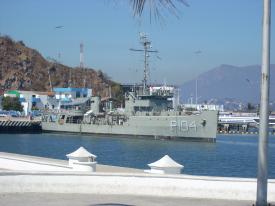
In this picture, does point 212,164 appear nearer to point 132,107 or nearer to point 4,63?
point 132,107

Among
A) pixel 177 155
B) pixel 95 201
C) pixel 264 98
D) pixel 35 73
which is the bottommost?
pixel 177 155

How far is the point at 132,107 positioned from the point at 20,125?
2089 centimetres

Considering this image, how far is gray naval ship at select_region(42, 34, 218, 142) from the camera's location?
7144cm

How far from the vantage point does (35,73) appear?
171 m

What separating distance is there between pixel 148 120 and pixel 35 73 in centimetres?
10238

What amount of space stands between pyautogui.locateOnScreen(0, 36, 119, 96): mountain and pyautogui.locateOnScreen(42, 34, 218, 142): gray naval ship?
60360 mm

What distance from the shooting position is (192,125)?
7169 centimetres

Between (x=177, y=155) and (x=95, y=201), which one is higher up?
(x=95, y=201)

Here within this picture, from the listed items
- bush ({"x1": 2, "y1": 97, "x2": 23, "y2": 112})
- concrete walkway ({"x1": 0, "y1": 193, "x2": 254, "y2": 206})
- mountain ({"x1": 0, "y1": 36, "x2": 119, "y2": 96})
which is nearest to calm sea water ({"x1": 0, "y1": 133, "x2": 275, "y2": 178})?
concrete walkway ({"x1": 0, "y1": 193, "x2": 254, "y2": 206})

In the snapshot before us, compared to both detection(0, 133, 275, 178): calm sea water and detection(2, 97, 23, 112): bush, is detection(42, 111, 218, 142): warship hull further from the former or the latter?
detection(2, 97, 23, 112): bush

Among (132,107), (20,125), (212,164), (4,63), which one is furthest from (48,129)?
(4,63)

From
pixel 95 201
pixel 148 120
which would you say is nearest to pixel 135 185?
pixel 95 201

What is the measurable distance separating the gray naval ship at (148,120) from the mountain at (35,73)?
60360mm

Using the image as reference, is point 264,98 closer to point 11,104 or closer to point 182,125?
point 182,125
